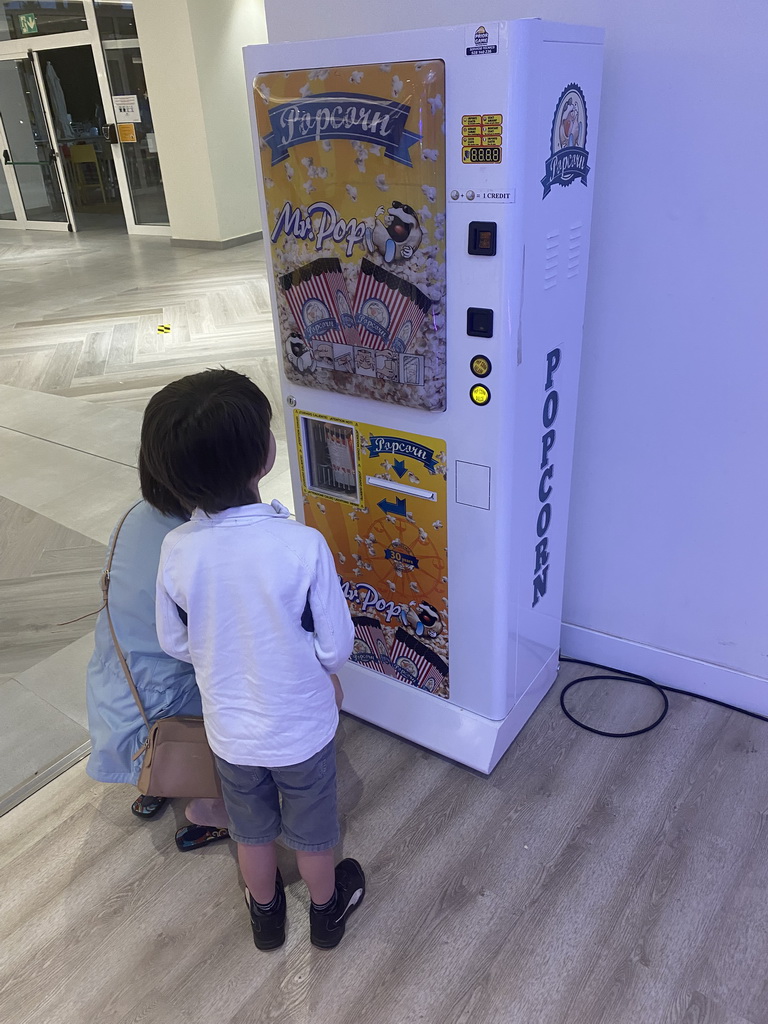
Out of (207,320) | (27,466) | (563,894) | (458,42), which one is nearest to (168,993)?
A: (563,894)

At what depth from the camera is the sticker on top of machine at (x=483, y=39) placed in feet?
4.04

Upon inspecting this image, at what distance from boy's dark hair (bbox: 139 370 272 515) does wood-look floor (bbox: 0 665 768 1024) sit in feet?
3.06

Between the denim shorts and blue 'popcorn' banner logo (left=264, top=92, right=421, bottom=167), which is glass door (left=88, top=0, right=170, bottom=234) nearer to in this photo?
blue 'popcorn' banner logo (left=264, top=92, right=421, bottom=167)

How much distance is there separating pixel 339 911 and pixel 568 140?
1.57m

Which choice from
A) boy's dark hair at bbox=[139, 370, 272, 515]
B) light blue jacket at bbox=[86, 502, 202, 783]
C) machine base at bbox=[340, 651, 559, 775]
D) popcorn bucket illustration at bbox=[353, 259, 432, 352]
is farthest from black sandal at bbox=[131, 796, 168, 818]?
popcorn bucket illustration at bbox=[353, 259, 432, 352]

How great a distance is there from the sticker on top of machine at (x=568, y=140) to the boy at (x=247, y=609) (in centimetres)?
72

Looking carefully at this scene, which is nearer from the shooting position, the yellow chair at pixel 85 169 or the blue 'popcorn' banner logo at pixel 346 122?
the blue 'popcorn' banner logo at pixel 346 122

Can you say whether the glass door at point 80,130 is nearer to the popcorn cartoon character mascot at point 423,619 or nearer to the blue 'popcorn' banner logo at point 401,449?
the blue 'popcorn' banner logo at point 401,449

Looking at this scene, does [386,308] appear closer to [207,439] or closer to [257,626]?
[207,439]

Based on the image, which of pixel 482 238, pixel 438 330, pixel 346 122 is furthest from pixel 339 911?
pixel 346 122

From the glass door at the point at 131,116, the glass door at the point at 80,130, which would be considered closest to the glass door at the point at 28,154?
the glass door at the point at 80,130

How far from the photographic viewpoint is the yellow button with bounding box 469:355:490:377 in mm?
1459

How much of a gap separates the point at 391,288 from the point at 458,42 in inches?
17.1

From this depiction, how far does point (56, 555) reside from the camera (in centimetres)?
294
